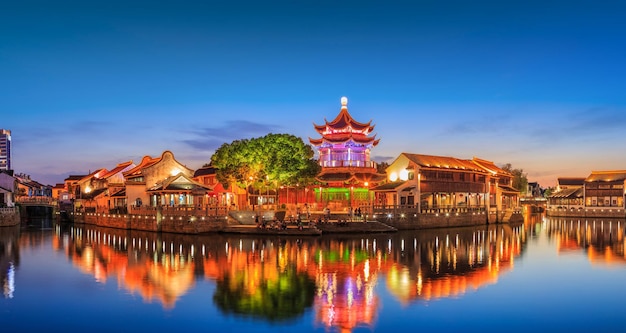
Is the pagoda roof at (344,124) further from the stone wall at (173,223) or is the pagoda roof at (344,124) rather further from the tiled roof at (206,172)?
the stone wall at (173,223)

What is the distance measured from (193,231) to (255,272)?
2172cm

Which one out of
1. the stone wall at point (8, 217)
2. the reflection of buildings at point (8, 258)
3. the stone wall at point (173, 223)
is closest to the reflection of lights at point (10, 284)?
the reflection of buildings at point (8, 258)

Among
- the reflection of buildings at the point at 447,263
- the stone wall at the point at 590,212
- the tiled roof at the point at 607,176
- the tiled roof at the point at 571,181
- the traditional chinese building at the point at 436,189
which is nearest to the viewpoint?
the reflection of buildings at the point at 447,263

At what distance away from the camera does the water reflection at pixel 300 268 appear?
74.7 feet

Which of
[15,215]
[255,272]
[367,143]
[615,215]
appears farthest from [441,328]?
[615,215]

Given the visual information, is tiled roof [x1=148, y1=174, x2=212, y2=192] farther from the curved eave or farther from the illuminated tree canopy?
the curved eave

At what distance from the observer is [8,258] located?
123 ft

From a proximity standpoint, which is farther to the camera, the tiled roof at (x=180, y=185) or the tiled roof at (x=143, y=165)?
the tiled roof at (x=143, y=165)

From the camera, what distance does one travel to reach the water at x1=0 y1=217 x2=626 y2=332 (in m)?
20.2

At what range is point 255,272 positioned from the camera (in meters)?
29.7

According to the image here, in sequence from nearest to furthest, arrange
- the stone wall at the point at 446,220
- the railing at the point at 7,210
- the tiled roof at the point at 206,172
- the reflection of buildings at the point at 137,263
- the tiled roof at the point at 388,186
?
1. the reflection of buildings at the point at 137,263
2. the stone wall at the point at 446,220
3. the tiled roof at the point at 388,186
4. the railing at the point at 7,210
5. the tiled roof at the point at 206,172

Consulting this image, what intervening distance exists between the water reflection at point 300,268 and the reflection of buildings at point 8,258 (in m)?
3.40

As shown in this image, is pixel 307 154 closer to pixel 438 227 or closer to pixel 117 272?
pixel 438 227

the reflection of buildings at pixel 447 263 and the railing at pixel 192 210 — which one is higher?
the railing at pixel 192 210
